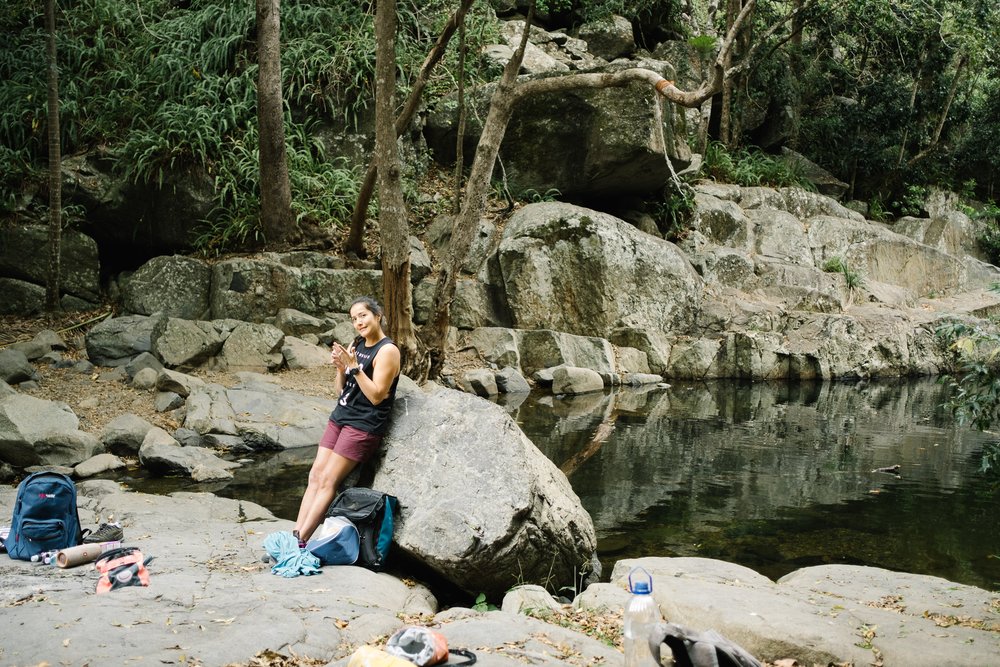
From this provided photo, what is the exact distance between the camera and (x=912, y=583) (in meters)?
4.89

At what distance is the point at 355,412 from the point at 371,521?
0.80m

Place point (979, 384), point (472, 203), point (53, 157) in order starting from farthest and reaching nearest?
point (53, 157) → point (472, 203) → point (979, 384)

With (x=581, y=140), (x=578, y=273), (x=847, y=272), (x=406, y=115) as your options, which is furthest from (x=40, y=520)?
(x=847, y=272)

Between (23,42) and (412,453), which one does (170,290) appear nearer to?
(23,42)

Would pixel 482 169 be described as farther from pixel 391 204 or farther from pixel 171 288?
pixel 171 288

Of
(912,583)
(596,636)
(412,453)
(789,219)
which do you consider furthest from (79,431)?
(789,219)

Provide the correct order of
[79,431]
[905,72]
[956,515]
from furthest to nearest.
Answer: [905,72]
[79,431]
[956,515]

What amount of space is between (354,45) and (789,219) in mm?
10954

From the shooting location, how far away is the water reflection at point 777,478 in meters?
6.23

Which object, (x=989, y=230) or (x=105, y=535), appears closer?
(x=105, y=535)

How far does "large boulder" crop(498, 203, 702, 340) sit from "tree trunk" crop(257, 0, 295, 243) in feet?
13.8

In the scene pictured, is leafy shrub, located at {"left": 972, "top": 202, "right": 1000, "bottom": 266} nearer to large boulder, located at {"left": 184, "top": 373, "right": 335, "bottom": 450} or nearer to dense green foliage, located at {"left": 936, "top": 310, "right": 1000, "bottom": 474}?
large boulder, located at {"left": 184, "top": 373, "right": 335, "bottom": 450}

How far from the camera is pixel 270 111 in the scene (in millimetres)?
13352

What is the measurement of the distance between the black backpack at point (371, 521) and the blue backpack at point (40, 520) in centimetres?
152
